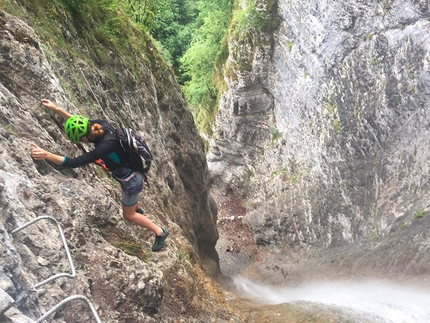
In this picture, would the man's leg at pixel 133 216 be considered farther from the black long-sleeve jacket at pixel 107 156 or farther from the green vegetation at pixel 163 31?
the green vegetation at pixel 163 31

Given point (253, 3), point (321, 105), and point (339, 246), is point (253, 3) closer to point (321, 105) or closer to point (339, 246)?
point (321, 105)

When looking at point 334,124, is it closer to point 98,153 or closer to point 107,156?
point 107,156

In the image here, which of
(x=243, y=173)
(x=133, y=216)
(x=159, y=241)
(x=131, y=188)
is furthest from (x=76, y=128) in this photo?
(x=243, y=173)

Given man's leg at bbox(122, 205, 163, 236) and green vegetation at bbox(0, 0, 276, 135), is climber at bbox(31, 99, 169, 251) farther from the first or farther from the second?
green vegetation at bbox(0, 0, 276, 135)

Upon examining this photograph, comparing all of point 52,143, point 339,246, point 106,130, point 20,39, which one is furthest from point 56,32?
point 339,246

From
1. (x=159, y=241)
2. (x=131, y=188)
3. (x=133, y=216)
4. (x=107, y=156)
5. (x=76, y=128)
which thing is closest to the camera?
(x=76, y=128)

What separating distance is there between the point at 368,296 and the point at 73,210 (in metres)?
13.0

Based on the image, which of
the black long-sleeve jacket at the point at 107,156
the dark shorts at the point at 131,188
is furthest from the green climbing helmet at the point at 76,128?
the dark shorts at the point at 131,188

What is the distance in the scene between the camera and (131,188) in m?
5.16

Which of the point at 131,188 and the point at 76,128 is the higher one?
the point at 76,128

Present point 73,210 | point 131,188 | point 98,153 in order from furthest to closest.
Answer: point 131,188 → point 73,210 → point 98,153

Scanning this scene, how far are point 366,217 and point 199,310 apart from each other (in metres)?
11.2

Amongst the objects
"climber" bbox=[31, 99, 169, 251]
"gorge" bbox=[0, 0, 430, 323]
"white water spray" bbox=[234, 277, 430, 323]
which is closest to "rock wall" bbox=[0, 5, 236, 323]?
"gorge" bbox=[0, 0, 430, 323]

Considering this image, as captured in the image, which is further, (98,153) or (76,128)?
(98,153)
